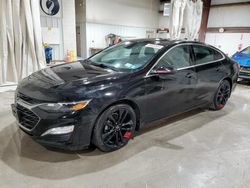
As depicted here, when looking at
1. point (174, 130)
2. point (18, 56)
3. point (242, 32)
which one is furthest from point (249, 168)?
point (242, 32)

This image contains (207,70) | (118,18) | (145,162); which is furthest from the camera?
(118,18)

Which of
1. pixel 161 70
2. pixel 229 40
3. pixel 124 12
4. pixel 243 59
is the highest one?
pixel 124 12

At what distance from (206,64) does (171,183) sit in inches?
82.0

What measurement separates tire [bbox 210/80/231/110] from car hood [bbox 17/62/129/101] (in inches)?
83.1

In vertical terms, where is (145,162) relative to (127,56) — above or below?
below

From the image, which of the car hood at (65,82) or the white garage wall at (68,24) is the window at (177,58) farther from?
the white garage wall at (68,24)

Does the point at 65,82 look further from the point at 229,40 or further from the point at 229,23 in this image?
the point at 229,23

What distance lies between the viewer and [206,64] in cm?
332

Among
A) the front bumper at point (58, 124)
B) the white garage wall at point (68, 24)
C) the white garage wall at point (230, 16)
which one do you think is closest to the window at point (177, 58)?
the front bumper at point (58, 124)

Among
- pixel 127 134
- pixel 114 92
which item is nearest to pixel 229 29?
pixel 127 134

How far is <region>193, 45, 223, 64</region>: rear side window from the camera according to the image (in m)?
3.24

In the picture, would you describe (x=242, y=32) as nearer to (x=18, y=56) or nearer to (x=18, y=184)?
(x=18, y=56)

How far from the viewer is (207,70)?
3.31m

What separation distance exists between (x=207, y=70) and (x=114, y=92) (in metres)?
1.84
